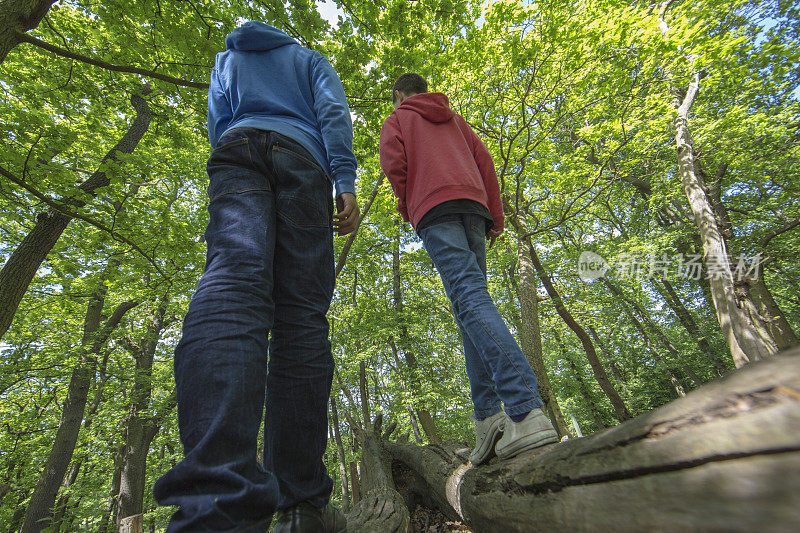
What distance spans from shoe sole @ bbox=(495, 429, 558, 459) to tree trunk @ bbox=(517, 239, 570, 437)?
187 inches

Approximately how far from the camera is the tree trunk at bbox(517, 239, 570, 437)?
5.80 meters

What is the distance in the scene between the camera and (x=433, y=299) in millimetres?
14102

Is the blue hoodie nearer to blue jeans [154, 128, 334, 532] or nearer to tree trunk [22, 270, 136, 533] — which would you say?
blue jeans [154, 128, 334, 532]

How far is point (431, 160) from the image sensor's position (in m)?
2.20

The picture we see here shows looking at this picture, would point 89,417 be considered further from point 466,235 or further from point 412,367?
point 466,235

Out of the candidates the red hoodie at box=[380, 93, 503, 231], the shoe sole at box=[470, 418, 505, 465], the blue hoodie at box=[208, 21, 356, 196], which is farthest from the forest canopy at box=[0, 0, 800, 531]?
the shoe sole at box=[470, 418, 505, 465]

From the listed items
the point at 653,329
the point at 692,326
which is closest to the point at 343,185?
the point at 692,326

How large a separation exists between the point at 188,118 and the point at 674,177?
43.9 ft

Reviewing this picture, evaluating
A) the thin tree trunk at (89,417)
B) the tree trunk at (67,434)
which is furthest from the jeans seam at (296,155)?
the thin tree trunk at (89,417)

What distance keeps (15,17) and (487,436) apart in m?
4.68

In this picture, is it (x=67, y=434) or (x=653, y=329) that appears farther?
(x=653, y=329)

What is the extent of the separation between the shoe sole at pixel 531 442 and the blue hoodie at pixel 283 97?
130 centimetres

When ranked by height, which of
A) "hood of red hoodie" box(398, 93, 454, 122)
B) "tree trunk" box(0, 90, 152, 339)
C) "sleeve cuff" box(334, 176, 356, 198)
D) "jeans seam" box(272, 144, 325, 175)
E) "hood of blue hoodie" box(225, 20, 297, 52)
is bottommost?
"sleeve cuff" box(334, 176, 356, 198)

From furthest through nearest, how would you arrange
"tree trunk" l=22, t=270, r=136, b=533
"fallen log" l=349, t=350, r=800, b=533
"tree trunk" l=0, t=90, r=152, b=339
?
1. "tree trunk" l=22, t=270, r=136, b=533
2. "tree trunk" l=0, t=90, r=152, b=339
3. "fallen log" l=349, t=350, r=800, b=533
